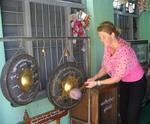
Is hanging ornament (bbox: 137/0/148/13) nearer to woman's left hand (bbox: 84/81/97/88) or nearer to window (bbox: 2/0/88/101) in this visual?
window (bbox: 2/0/88/101)

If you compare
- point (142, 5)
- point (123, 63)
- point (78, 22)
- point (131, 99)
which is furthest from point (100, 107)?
point (142, 5)

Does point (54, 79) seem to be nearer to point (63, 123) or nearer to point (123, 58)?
point (123, 58)

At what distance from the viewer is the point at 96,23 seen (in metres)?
2.93

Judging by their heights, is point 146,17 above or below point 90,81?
above

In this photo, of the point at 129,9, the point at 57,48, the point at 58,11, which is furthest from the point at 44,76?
the point at 129,9

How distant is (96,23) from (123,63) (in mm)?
1049

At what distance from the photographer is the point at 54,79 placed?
1831 mm

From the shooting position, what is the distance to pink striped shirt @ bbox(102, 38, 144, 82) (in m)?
2.03

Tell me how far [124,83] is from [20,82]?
116 centimetres

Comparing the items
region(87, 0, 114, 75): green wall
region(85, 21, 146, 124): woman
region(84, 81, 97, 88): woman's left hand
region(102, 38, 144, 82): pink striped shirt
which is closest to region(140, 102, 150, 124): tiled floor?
region(85, 21, 146, 124): woman

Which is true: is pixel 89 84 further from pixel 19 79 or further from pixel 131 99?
pixel 19 79

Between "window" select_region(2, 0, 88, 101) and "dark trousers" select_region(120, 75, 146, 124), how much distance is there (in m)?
0.66

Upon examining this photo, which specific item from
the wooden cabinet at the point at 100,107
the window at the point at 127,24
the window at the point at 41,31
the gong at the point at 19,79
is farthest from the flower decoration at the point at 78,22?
the window at the point at 127,24

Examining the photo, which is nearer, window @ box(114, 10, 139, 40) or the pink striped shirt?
the pink striped shirt
